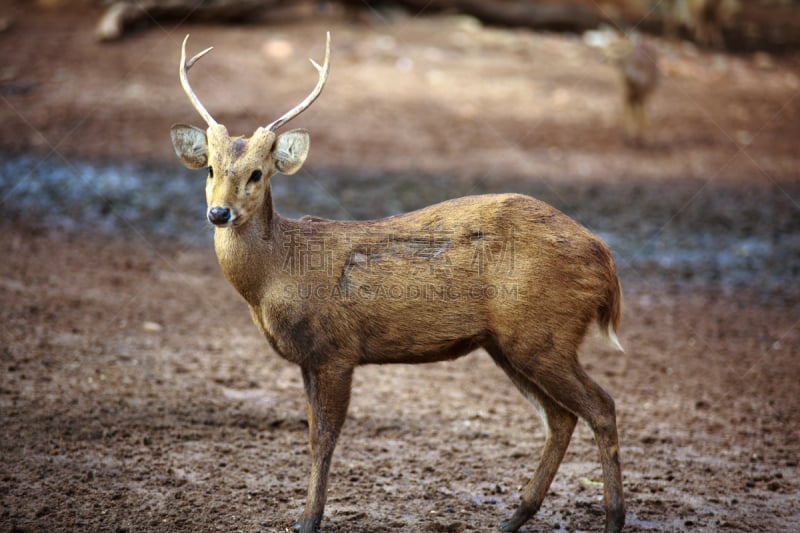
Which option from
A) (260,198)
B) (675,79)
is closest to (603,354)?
(260,198)

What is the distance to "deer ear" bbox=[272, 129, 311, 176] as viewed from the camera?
14.5 feet

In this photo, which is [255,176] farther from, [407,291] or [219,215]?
[407,291]

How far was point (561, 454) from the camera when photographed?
4.65 m

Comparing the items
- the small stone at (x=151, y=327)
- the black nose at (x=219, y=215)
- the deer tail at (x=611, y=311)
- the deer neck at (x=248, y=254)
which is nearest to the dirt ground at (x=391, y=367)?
the small stone at (x=151, y=327)

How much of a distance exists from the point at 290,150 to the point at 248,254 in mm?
546

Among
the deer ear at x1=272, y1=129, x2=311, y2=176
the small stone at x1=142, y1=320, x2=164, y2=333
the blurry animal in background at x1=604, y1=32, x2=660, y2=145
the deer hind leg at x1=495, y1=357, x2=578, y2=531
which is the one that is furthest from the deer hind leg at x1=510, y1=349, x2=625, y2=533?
the blurry animal in background at x1=604, y1=32, x2=660, y2=145

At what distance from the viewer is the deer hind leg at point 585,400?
14.2 ft

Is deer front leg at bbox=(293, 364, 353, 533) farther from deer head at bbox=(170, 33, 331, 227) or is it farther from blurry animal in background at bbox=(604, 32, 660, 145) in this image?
blurry animal in background at bbox=(604, 32, 660, 145)

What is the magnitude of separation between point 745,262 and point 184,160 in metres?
6.91

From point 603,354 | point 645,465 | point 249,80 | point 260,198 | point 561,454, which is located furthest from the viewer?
point 249,80

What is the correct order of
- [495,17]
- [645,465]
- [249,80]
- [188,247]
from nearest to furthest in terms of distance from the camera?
1. [645,465]
2. [188,247]
3. [249,80]
4. [495,17]

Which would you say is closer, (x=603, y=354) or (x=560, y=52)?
(x=603, y=354)

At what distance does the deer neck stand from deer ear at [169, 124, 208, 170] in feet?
1.18

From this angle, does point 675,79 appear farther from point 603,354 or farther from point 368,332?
point 368,332
